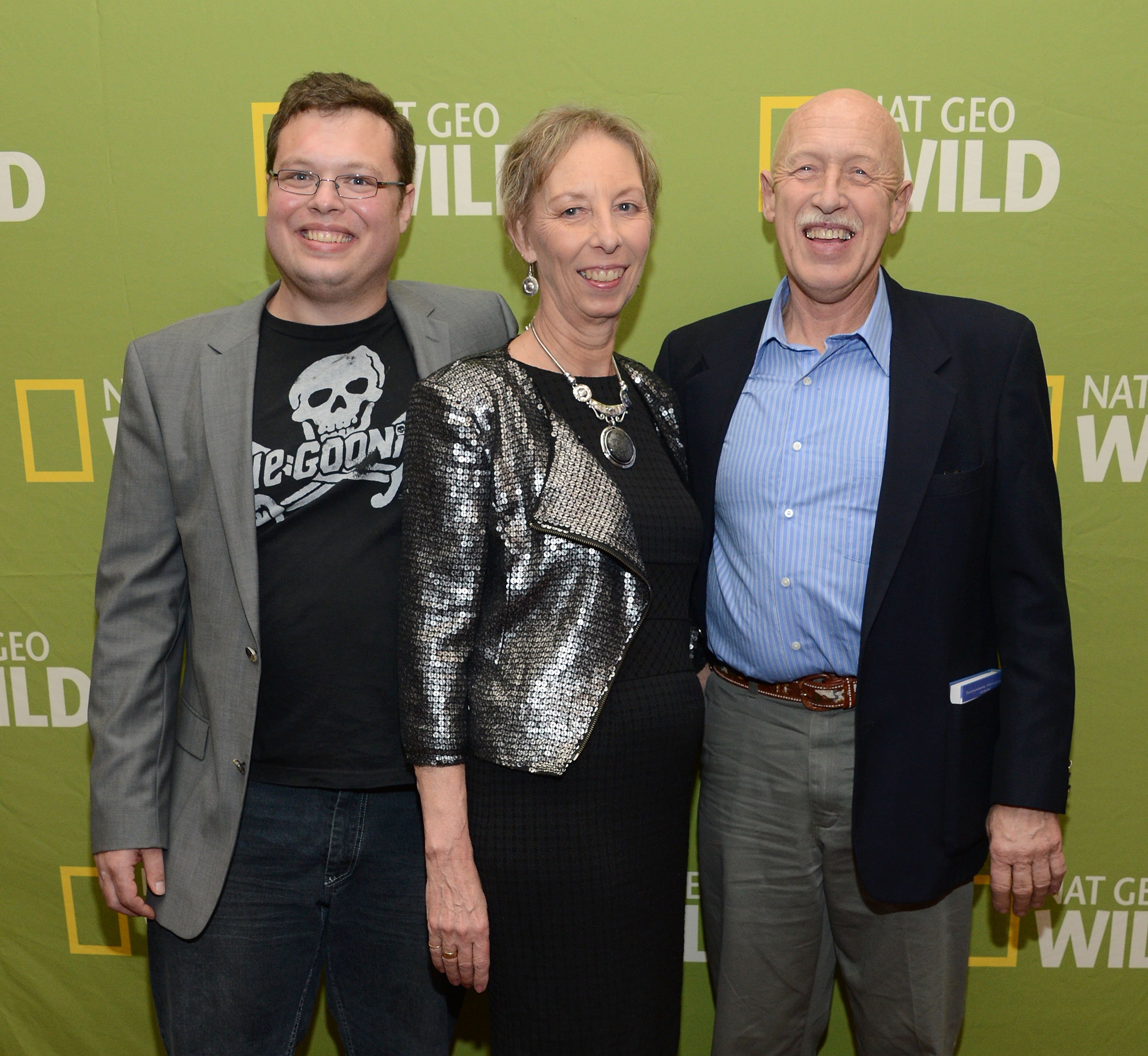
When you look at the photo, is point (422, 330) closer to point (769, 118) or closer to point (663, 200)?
point (663, 200)

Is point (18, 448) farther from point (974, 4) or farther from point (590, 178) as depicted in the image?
point (974, 4)

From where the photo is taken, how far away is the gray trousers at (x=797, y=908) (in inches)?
65.0

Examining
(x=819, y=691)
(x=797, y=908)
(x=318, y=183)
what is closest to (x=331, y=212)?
(x=318, y=183)

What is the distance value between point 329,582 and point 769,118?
129cm

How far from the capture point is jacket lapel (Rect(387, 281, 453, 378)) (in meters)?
1.58

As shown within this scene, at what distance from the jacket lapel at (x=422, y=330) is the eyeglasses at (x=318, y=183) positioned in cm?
18

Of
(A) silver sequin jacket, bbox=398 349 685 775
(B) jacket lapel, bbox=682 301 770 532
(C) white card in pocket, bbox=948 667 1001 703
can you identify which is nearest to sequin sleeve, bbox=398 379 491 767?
(A) silver sequin jacket, bbox=398 349 685 775

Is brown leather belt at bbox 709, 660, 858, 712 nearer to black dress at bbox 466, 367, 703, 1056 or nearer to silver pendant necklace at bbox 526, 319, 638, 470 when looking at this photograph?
black dress at bbox 466, 367, 703, 1056

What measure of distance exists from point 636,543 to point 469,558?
0.24 meters

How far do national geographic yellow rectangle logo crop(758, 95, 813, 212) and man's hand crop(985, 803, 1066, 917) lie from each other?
1257mm

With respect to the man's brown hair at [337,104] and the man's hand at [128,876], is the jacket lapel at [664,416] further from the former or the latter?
the man's hand at [128,876]

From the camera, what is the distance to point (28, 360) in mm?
2109

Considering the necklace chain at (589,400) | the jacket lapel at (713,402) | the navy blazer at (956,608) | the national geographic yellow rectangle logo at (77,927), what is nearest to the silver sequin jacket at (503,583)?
the necklace chain at (589,400)

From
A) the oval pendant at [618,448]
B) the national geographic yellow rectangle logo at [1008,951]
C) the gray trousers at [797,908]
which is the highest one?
the oval pendant at [618,448]
